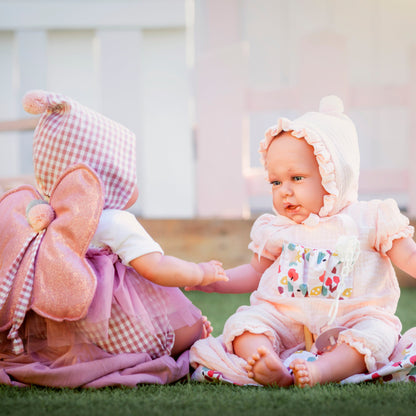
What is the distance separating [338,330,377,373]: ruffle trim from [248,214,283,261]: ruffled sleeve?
0.38 m

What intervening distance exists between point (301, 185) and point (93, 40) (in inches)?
100.0

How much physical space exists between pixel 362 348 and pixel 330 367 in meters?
0.10

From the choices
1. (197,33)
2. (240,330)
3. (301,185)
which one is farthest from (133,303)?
(197,33)

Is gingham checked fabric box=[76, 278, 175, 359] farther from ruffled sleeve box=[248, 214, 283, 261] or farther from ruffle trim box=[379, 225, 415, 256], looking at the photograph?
ruffle trim box=[379, 225, 415, 256]

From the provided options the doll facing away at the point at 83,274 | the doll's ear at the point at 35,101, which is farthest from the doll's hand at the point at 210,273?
the doll's ear at the point at 35,101

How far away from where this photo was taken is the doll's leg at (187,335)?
5.89 feet

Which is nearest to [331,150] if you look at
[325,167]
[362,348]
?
[325,167]

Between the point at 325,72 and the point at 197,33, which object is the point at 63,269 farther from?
the point at 197,33

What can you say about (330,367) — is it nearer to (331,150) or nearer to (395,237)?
(395,237)

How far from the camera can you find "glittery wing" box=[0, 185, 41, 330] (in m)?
1.60

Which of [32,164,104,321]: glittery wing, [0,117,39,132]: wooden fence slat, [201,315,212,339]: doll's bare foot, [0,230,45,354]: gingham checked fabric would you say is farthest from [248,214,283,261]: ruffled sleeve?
[0,117,39,132]: wooden fence slat

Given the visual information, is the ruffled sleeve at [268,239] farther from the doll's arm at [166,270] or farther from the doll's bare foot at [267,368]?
the doll's bare foot at [267,368]

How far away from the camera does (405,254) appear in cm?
174

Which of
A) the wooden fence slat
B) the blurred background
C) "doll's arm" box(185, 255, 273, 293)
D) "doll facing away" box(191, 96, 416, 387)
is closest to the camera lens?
"doll facing away" box(191, 96, 416, 387)
